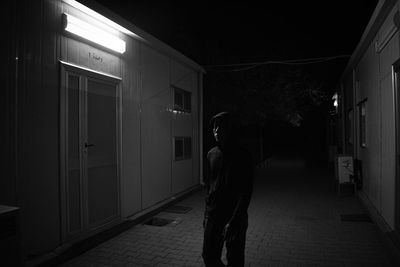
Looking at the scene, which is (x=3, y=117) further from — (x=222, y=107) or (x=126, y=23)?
(x=222, y=107)

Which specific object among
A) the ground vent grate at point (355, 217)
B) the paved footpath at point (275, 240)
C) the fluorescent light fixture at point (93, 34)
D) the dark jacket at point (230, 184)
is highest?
the fluorescent light fixture at point (93, 34)

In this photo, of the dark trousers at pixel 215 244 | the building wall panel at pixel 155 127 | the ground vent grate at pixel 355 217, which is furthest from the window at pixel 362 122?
the dark trousers at pixel 215 244

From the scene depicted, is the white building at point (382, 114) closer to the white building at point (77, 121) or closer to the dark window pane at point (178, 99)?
the white building at point (77, 121)

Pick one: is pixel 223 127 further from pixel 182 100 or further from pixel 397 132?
pixel 182 100

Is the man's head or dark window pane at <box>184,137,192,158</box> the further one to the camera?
dark window pane at <box>184,137,192,158</box>

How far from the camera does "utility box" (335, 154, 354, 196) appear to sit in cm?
944

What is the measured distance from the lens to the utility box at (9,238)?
9.12ft

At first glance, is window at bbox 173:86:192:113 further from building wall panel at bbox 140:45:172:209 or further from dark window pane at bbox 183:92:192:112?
building wall panel at bbox 140:45:172:209

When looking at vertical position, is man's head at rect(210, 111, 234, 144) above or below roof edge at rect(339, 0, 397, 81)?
below

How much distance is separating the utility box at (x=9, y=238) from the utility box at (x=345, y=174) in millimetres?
8697

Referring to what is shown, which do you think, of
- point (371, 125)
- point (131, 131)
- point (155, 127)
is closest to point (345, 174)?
point (371, 125)

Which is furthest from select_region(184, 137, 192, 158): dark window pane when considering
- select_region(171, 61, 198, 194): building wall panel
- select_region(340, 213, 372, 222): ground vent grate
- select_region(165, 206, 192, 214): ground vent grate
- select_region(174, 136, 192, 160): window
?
select_region(340, 213, 372, 222): ground vent grate

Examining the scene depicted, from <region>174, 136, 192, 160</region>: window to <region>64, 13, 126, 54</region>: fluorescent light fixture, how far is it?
3705 millimetres

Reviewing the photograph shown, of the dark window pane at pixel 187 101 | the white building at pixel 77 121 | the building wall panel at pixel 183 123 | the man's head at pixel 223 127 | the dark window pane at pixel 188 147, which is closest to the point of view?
the man's head at pixel 223 127
